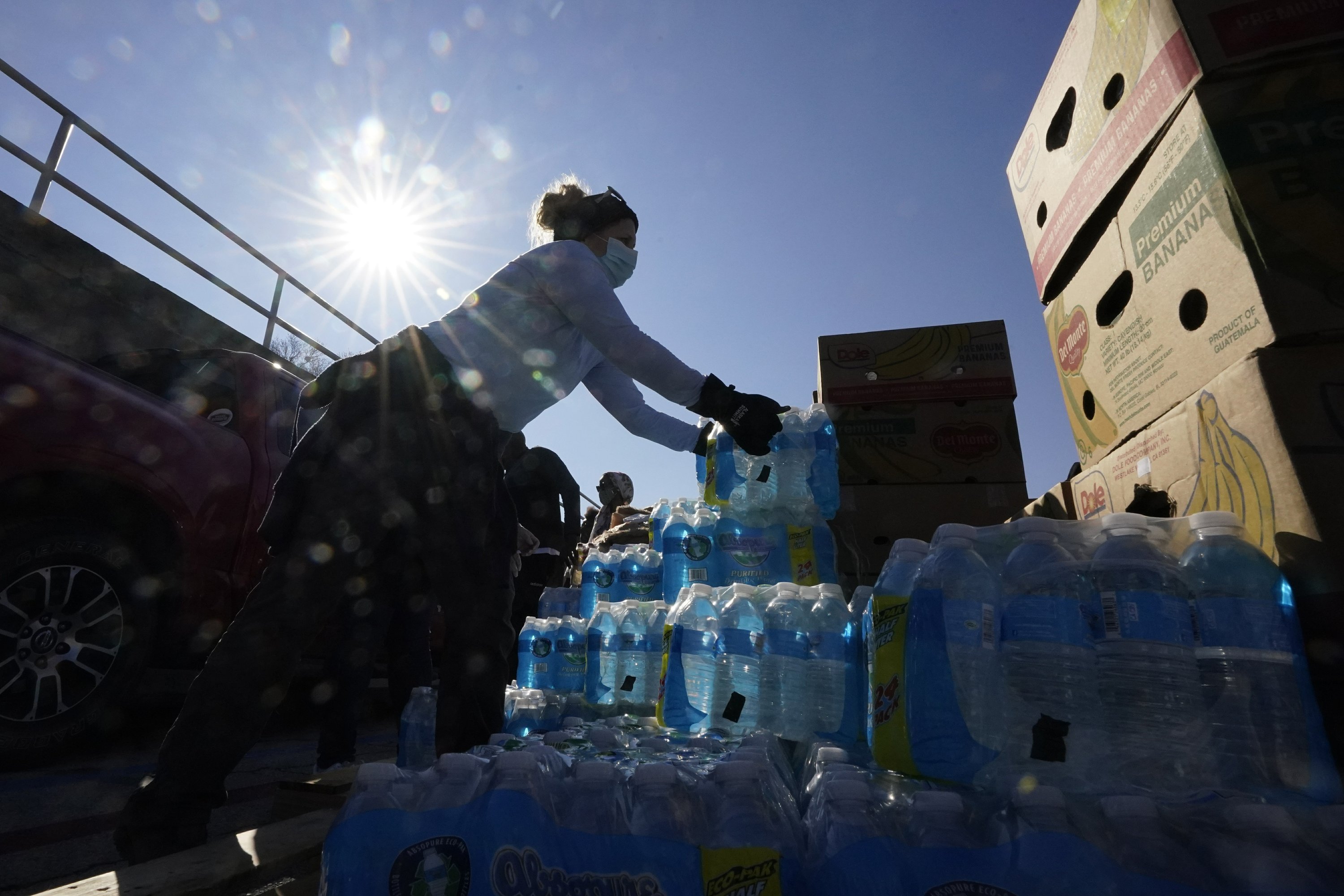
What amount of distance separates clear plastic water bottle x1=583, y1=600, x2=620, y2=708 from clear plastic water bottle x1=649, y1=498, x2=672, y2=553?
0.59 meters

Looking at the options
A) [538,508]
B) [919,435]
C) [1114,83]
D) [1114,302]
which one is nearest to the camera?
[1114,83]

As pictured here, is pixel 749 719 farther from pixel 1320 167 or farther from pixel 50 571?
pixel 50 571

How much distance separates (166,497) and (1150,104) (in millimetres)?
3986

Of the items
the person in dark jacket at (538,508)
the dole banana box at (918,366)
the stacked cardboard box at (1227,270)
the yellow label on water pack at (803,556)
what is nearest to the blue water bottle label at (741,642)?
the yellow label on water pack at (803,556)

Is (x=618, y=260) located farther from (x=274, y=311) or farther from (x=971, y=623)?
(x=274, y=311)

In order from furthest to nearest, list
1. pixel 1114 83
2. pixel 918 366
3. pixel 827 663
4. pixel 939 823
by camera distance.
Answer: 1. pixel 918 366
2. pixel 1114 83
3. pixel 827 663
4. pixel 939 823

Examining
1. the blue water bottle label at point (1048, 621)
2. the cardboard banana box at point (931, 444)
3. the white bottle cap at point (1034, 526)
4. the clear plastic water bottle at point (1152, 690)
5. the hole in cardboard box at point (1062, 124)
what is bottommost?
the clear plastic water bottle at point (1152, 690)

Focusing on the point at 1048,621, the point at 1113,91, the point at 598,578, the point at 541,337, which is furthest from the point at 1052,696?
the point at 598,578

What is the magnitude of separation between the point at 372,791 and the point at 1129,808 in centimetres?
134

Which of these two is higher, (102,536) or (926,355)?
(926,355)

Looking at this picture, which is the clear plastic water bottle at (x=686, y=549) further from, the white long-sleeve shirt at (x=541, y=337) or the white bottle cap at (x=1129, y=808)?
the white bottle cap at (x=1129, y=808)

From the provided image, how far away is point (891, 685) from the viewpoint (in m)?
1.42

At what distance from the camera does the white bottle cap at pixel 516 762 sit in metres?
1.26

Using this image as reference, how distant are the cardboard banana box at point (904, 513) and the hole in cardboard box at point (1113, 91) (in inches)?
70.7
